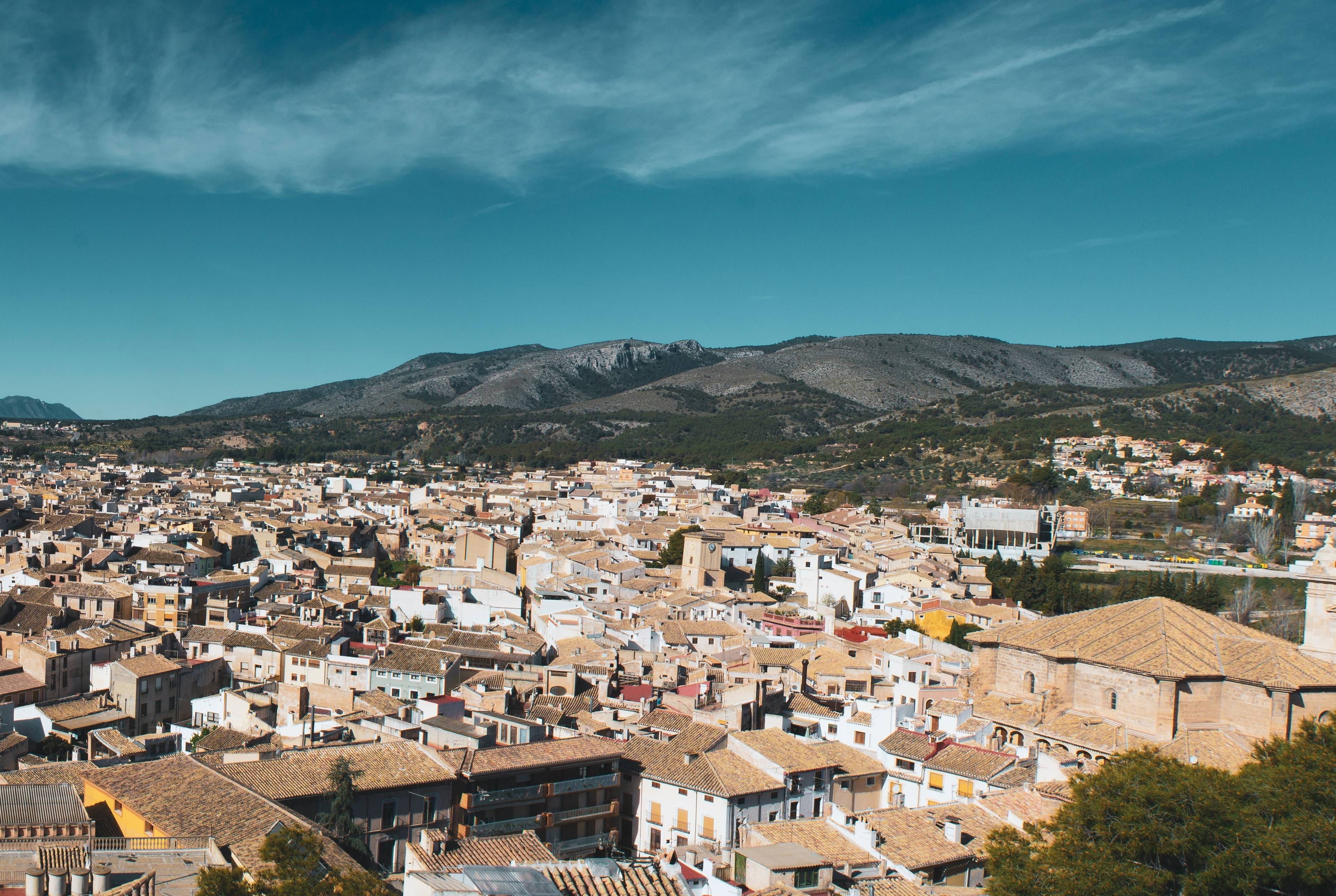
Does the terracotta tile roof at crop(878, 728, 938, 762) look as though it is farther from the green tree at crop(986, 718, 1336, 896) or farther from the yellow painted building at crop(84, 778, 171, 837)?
the yellow painted building at crop(84, 778, 171, 837)

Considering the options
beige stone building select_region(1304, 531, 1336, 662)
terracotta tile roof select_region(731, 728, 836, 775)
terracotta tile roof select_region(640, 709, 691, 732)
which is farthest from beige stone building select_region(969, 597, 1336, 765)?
terracotta tile roof select_region(640, 709, 691, 732)

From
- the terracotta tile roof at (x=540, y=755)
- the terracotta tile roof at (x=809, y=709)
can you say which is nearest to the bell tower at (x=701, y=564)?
the terracotta tile roof at (x=809, y=709)

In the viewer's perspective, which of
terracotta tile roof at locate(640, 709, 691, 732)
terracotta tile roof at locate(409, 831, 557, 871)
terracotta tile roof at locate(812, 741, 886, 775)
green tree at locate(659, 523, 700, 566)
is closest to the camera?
terracotta tile roof at locate(409, 831, 557, 871)

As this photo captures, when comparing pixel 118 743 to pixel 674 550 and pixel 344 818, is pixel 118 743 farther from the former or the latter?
pixel 674 550

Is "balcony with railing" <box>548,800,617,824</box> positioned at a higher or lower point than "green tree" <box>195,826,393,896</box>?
lower

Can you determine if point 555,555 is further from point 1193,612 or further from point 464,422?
point 464,422

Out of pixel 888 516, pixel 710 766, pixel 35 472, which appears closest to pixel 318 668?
pixel 710 766

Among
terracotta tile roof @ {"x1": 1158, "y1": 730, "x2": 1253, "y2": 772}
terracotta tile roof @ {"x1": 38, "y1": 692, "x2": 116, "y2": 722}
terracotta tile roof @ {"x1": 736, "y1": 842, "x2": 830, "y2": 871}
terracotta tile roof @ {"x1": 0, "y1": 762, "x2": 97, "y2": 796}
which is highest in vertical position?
terracotta tile roof @ {"x1": 1158, "y1": 730, "x2": 1253, "y2": 772}
